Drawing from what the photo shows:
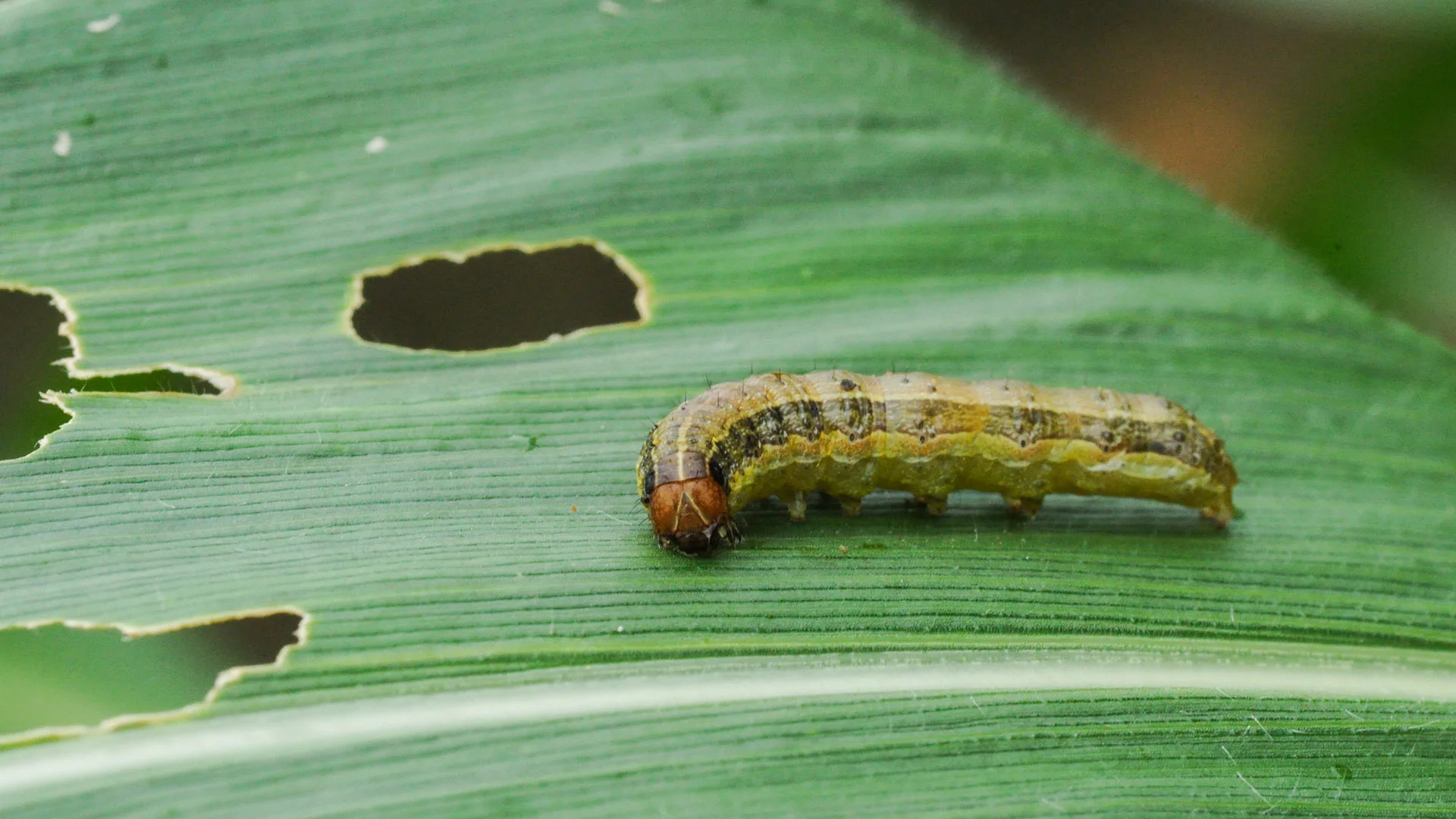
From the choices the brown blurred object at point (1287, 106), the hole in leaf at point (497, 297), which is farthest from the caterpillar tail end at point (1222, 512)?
the hole in leaf at point (497, 297)

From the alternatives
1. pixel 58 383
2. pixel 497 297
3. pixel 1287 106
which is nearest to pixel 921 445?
pixel 58 383

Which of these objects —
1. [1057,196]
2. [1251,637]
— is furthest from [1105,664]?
[1057,196]

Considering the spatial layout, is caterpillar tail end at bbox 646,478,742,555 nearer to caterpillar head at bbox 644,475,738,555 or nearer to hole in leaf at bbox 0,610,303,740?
caterpillar head at bbox 644,475,738,555

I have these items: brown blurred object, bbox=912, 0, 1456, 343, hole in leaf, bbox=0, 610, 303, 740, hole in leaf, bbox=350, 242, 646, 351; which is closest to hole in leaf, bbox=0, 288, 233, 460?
hole in leaf, bbox=0, 610, 303, 740

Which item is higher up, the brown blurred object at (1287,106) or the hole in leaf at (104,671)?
the brown blurred object at (1287,106)

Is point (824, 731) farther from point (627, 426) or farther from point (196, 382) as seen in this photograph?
point (196, 382)

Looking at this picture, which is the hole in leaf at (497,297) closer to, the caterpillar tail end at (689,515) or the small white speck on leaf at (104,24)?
the small white speck on leaf at (104,24)

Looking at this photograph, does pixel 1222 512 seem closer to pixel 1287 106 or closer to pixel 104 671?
pixel 104 671
